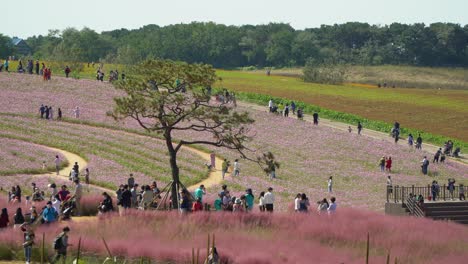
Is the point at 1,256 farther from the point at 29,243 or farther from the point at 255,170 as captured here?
the point at 255,170

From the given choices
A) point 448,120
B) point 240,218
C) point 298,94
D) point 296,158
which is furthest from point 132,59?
point 240,218

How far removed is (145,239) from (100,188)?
2341cm

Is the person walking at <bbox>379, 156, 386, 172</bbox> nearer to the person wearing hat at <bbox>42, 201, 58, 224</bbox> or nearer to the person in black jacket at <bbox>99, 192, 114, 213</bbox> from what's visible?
the person in black jacket at <bbox>99, 192, 114, 213</bbox>

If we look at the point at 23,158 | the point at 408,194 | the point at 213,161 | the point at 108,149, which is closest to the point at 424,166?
the point at 213,161

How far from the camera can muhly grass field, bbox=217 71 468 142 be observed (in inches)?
4469

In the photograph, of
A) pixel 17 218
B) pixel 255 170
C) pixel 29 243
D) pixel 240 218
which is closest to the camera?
pixel 29 243

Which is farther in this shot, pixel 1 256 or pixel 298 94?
pixel 298 94

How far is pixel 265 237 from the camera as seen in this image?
37.2 m

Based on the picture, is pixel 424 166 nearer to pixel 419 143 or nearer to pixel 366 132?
pixel 419 143

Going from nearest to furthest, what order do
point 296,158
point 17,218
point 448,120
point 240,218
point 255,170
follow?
point 17,218, point 240,218, point 255,170, point 296,158, point 448,120

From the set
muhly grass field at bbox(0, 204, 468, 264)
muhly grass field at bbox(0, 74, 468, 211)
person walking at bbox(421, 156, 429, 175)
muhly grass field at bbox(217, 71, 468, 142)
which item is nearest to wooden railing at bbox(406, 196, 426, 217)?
muhly grass field at bbox(0, 74, 468, 211)

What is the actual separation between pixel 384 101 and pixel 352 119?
25722 millimetres

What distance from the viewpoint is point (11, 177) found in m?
58.1

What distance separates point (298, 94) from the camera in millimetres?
129375
